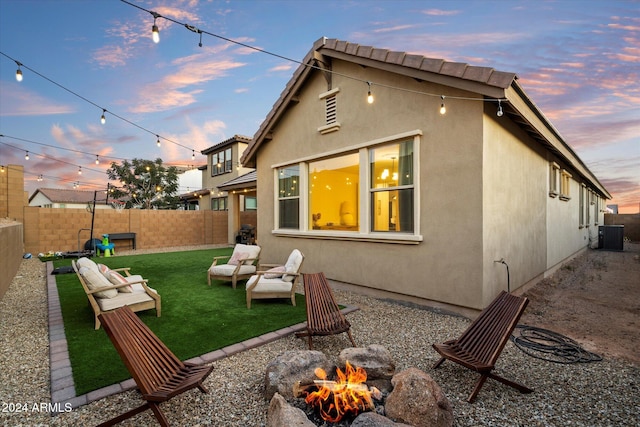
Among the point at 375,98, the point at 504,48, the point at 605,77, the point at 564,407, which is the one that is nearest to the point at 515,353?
the point at 564,407

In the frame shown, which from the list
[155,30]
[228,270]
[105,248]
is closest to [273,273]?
[228,270]

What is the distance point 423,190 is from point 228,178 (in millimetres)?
17635

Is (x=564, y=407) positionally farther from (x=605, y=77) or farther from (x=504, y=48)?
(x=605, y=77)

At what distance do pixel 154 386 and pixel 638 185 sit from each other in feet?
115

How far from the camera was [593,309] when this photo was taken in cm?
559

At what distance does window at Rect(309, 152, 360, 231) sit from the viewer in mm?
7352

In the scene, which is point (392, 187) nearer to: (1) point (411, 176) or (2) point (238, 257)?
(1) point (411, 176)

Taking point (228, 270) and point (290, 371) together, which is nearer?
point (290, 371)

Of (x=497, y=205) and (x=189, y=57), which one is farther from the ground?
(x=189, y=57)

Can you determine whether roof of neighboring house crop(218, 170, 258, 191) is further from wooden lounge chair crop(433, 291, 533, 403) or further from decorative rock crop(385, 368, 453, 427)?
decorative rock crop(385, 368, 453, 427)

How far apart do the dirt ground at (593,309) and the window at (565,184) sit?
244 centimetres

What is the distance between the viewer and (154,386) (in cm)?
239

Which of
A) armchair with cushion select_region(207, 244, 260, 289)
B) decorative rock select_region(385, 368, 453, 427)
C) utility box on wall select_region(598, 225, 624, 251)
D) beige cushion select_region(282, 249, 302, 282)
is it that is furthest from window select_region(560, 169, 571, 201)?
decorative rock select_region(385, 368, 453, 427)

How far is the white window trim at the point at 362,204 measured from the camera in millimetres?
5473
